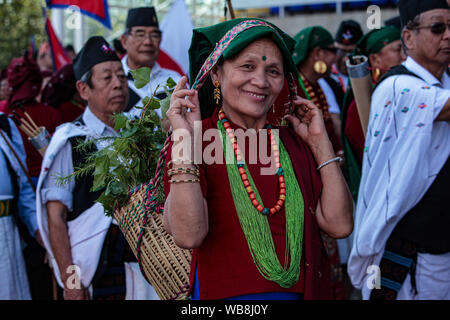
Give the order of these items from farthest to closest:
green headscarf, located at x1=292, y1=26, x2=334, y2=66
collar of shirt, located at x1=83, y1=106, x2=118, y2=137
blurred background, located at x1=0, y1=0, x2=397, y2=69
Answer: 1. blurred background, located at x1=0, y1=0, x2=397, y2=69
2. green headscarf, located at x1=292, y1=26, x2=334, y2=66
3. collar of shirt, located at x1=83, y1=106, x2=118, y2=137

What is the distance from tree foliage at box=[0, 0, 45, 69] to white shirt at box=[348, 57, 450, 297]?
65.1ft

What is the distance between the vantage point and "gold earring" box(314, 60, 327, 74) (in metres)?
5.42

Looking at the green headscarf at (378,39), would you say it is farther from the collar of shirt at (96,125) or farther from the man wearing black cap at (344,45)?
the collar of shirt at (96,125)

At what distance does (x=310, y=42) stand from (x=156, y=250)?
3737mm

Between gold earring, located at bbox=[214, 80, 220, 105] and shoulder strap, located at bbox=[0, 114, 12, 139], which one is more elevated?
gold earring, located at bbox=[214, 80, 220, 105]

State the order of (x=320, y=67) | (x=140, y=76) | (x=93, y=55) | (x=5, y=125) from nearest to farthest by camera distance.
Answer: (x=140, y=76)
(x=93, y=55)
(x=5, y=125)
(x=320, y=67)

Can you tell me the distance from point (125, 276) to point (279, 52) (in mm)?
2086

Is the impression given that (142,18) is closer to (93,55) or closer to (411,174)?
(93,55)

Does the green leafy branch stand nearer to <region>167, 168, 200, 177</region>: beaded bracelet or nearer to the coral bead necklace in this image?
the coral bead necklace

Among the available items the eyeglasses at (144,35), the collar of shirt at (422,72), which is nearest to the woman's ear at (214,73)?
the collar of shirt at (422,72)

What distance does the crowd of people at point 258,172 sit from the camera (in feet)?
6.97

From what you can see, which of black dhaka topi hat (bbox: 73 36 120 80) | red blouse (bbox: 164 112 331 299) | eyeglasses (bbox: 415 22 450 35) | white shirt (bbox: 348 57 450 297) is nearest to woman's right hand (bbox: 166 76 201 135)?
red blouse (bbox: 164 112 331 299)

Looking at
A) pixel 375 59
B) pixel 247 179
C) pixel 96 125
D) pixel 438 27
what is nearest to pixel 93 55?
pixel 96 125

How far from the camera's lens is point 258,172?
2.23m
